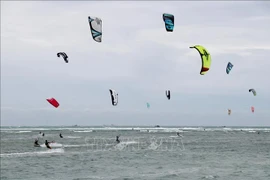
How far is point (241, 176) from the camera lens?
2289cm

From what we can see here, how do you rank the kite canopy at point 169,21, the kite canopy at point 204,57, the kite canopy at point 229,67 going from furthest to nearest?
1. the kite canopy at point 229,67
2. the kite canopy at point 204,57
3. the kite canopy at point 169,21

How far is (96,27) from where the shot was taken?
70.0 ft

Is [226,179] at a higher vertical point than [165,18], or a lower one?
lower

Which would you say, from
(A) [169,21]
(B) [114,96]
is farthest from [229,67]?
(A) [169,21]

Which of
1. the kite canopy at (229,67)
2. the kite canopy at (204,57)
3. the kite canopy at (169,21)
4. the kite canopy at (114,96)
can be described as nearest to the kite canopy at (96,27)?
the kite canopy at (169,21)

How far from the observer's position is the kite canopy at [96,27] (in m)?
21.0

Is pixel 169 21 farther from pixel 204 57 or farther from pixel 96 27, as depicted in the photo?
pixel 96 27

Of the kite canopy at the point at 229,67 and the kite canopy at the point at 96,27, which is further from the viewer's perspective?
the kite canopy at the point at 229,67

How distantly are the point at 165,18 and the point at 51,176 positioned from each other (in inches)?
401

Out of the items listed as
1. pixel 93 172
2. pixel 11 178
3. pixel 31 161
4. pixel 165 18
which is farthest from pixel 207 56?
pixel 31 161

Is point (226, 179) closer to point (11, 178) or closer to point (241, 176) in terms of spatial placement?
point (241, 176)

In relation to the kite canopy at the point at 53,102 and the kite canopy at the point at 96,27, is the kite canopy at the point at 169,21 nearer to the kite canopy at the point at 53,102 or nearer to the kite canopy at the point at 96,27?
the kite canopy at the point at 96,27

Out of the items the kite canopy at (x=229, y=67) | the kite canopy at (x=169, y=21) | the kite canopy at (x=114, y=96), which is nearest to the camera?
the kite canopy at (x=169, y=21)

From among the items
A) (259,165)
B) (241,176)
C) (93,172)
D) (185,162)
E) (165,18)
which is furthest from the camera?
(185,162)
